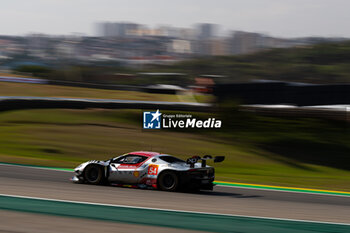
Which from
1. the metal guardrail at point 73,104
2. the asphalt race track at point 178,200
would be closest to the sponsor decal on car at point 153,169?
the asphalt race track at point 178,200

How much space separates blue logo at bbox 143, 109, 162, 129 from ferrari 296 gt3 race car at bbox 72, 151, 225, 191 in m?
17.0

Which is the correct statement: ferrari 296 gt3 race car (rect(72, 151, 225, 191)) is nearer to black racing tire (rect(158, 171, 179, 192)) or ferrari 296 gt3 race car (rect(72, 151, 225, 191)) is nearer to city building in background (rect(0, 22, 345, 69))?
black racing tire (rect(158, 171, 179, 192))

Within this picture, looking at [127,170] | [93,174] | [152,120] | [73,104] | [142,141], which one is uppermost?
Result: [127,170]

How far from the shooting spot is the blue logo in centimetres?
2841

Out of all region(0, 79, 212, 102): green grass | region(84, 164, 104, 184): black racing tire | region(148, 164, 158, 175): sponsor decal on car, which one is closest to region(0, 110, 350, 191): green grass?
region(84, 164, 104, 184): black racing tire

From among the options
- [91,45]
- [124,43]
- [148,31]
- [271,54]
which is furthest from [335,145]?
[148,31]

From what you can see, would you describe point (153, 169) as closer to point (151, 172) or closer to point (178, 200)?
point (151, 172)

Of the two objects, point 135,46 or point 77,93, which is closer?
point 77,93

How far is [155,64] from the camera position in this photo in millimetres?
90250

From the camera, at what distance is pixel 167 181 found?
1064 centimetres

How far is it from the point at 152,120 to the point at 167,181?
1859 cm

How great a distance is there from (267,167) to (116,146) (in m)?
8.04

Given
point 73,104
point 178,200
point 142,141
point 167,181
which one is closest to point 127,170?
point 167,181

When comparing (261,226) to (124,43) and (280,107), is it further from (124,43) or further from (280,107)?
(124,43)
